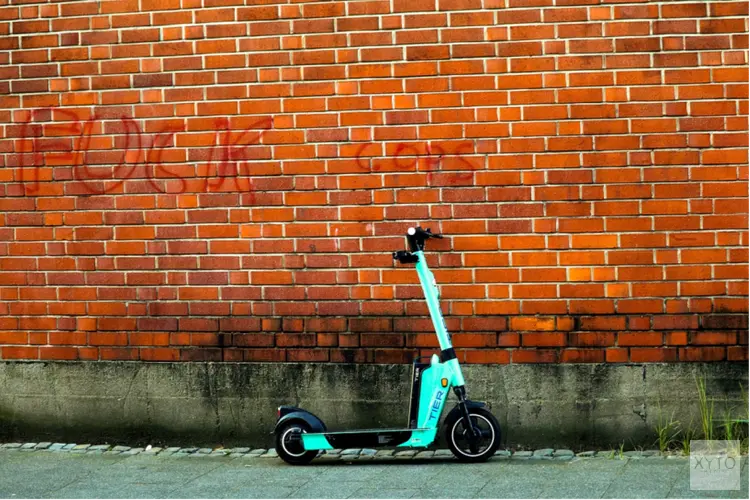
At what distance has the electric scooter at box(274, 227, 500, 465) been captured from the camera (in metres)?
5.89

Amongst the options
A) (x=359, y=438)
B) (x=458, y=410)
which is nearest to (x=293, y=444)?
(x=359, y=438)

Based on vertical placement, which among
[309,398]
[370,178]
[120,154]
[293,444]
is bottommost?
[293,444]

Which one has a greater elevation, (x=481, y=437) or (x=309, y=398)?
(x=309, y=398)

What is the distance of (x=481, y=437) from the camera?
19.3 feet

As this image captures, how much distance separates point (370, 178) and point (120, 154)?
1716mm

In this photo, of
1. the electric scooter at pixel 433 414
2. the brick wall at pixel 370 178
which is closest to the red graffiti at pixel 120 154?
the brick wall at pixel 370 178

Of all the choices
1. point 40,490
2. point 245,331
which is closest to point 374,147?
point 245,331

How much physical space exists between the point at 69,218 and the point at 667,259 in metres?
3.96

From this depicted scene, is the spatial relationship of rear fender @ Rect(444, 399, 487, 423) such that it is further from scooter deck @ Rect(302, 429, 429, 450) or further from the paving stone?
the paving stone

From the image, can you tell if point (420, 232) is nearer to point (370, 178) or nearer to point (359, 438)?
point (370, 178)

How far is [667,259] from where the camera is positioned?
6.23 m

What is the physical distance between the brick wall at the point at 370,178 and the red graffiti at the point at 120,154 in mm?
15

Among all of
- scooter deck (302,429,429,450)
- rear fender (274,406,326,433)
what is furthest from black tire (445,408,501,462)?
rear fender (274,406,326,433)

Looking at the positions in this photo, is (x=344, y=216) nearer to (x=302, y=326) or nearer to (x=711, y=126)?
(x=302, y=326)
